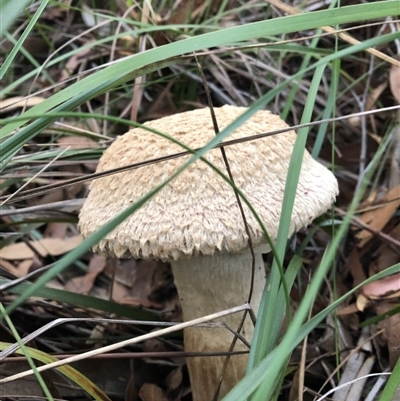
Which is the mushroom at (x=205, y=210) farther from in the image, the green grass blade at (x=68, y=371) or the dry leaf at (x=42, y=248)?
the dry leaf at (x=42, y=248)

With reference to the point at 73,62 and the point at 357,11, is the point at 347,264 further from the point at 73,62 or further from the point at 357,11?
the point at 73,62

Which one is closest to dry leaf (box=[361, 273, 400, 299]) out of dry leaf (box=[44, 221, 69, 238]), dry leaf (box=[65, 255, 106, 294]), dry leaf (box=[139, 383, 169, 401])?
dry leaf (box=[139, 383, 169, 401])

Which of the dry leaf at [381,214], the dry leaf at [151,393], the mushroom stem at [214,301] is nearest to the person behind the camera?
the mushroom stem at [214,301]

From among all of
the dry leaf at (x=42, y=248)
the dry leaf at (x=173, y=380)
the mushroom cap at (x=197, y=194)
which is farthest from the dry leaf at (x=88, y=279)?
the mushroom cap at (x=197, y=194)

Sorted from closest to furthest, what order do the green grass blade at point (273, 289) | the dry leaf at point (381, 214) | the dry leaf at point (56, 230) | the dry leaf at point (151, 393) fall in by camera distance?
the green grass blade at point (273, 289)
the dry leaf at point (151, 393)
the dry leaf at point (381, 214)
the dry leaf at point (56, 230)

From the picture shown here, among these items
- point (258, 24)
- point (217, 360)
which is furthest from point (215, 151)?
point (217, 360)

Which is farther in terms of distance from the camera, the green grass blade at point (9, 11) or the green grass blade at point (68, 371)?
the green grass blade at point (68, 371)

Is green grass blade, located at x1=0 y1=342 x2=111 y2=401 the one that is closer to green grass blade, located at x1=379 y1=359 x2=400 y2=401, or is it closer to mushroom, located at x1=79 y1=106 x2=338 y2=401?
mushroom, located at x1=79 y1=106 x2=338 y2=401
